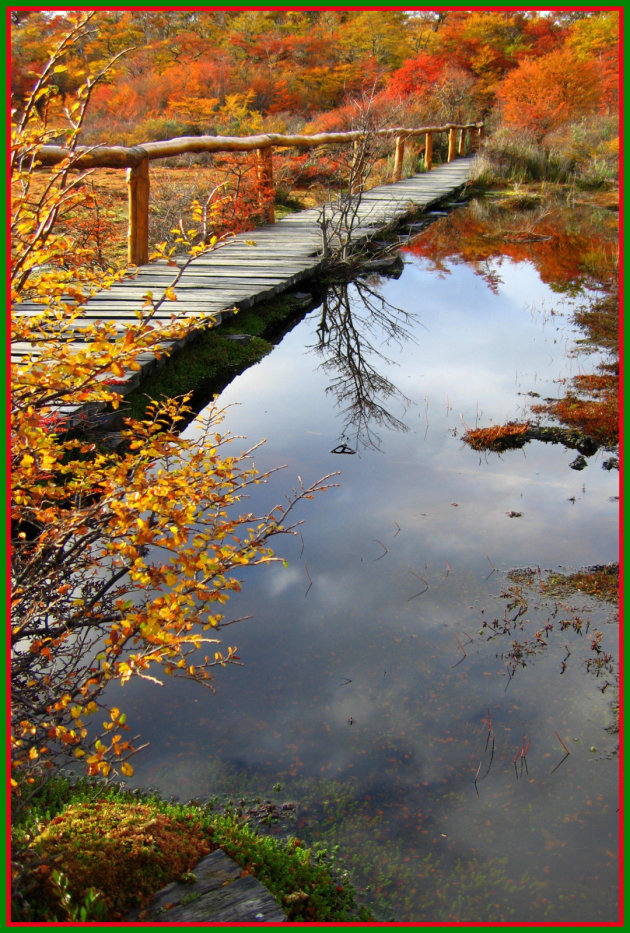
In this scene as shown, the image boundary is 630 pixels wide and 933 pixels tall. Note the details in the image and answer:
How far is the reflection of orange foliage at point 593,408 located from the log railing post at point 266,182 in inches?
230

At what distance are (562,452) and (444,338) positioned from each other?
2.55 m

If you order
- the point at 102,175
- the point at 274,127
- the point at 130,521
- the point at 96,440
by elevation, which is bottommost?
the point at 96,440

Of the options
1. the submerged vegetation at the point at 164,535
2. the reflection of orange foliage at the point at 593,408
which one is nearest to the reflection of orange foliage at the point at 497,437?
the submerged vegetation at the point at 164,535

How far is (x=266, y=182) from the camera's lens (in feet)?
34.3

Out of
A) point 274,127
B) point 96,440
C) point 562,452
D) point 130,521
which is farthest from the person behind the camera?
point 274,127

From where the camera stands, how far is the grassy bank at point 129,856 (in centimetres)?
161

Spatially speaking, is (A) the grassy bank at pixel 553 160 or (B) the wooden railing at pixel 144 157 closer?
(B) the wooden railing at pixel 144 157

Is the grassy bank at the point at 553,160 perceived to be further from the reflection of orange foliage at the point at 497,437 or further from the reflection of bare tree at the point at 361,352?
the reflection of orange foliage at the point at 497,437

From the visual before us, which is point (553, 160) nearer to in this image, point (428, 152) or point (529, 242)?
point (428, 152)

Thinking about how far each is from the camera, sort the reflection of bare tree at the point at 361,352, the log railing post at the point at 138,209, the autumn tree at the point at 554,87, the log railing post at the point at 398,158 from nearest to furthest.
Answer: the reflection of bare tree at the point at 361,352
the log railing post at the point at 138,209
the log railing post at the point at 398,158
the autumn tree at the point at 554,87

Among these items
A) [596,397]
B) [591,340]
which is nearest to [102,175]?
[591,340]

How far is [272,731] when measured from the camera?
8.66 ft

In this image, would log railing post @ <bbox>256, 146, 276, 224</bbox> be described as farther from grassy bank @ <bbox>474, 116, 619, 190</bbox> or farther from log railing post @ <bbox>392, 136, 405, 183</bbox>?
grassy bank @ <bbox>474, 116, 619, 190</bbox>

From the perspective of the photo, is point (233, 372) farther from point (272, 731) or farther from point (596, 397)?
point (272, 731)
